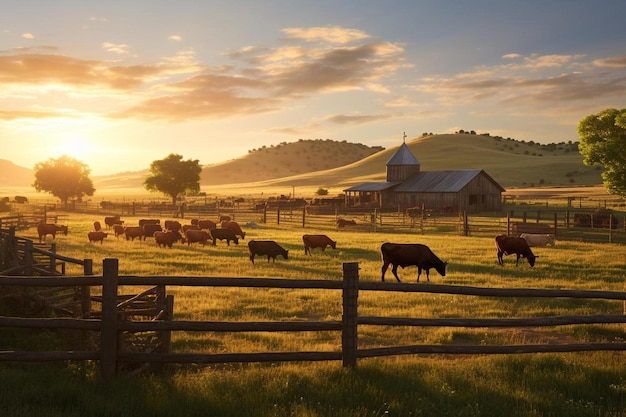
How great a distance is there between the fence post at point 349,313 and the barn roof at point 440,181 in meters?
57.3

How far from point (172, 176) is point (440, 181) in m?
39.6

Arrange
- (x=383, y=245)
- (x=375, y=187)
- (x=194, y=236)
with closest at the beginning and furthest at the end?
(x=383, y=245), (x=194, y=236), (x=375, y=187)

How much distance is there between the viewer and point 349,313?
23.5ft

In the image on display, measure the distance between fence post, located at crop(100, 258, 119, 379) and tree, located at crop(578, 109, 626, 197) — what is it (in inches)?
1409

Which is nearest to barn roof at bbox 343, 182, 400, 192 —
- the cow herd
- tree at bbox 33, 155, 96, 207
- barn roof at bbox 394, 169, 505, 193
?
barn roof at bbox 394, 169, 505, 193

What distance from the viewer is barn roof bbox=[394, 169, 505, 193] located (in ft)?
209

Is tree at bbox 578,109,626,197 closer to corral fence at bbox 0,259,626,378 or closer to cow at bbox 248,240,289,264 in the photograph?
cow at bbox 248,240,289,264

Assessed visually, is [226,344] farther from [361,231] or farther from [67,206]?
[67,206]

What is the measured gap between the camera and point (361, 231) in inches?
1633

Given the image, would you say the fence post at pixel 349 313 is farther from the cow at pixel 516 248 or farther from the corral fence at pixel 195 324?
the cow at pixel 516 248

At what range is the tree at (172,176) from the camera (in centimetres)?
8188

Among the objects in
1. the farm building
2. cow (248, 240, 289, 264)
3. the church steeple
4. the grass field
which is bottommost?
the grass field

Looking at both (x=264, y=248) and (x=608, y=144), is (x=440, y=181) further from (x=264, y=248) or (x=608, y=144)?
(x=264, y=248)

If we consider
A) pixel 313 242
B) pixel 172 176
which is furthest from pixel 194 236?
pixel 172 176
